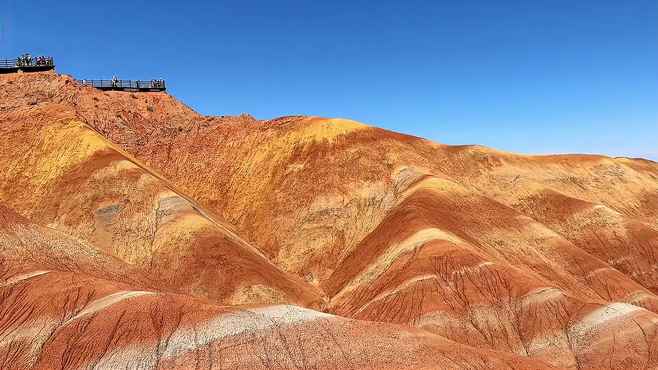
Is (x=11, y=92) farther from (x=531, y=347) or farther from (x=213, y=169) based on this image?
(x=531, y=347)

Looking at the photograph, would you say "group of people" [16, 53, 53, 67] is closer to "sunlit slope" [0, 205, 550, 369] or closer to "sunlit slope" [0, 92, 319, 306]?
"sunlit slope" [0, 92, 319, 306]

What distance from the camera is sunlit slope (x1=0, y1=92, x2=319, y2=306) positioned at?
46.7m

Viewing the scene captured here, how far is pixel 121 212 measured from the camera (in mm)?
53875

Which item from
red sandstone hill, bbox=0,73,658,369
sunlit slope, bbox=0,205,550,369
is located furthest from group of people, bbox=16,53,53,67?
sunlit slope, bbox=0,205,550,369

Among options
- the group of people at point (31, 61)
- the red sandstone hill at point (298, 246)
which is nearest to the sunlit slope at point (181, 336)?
the red sandstone hill at point (298, 246)

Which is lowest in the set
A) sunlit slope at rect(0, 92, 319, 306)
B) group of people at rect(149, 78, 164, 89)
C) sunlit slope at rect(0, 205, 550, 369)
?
sunlit slope at rect(0, 205, 550, 369)

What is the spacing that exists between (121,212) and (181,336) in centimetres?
2967

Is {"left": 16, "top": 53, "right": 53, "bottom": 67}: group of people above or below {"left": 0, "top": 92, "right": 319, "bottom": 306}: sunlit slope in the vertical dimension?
above

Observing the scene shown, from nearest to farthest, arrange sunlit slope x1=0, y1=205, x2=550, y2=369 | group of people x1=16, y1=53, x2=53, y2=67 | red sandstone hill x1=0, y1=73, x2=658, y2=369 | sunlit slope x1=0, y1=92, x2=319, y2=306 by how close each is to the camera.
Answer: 1. sunlit slope x1=0, y1=205, x2=550, y2=369
2. red sandstone hill x1=0, y1=73, x2=658, y2=369
3. sunlit slope x1=0, y1=92, x2=319, y2=306
4. group of people x1=16, y1=53, x2=53, y2=67

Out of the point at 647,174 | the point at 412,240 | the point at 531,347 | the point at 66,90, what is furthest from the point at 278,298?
the point at 647,174

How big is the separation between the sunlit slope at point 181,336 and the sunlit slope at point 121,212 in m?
13.6

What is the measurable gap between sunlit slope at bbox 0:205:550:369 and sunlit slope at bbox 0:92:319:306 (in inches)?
536

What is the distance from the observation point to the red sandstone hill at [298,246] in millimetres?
28609

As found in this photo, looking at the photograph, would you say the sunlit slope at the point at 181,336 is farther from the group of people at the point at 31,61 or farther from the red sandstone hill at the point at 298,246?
the group of people at the point at 31,61
